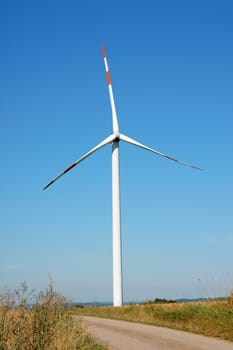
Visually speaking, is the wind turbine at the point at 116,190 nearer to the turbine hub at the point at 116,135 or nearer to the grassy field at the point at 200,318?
the turbine hub at the point at 116,135

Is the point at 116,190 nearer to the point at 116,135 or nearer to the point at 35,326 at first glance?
the point at 116,135

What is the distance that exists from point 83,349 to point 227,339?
19.8 ft

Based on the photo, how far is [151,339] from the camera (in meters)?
18.6

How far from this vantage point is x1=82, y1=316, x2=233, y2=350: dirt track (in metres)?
16.8

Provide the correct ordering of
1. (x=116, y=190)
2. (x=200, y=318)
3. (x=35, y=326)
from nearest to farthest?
(x=35, y=326) → (x=200, y=318) → (x=116, y=190)

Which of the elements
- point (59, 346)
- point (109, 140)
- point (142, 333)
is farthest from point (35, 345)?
point (109, 140)

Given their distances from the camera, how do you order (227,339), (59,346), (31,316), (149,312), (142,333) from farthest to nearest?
(149,312)
(142,333)
(227,339)
(31,316)
(59,346)

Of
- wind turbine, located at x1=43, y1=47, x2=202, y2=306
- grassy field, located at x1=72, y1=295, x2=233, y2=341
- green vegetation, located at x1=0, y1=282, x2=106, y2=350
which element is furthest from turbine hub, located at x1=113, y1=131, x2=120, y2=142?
green vegetation, located at x1=0, y1=282, x2=106, y2=350

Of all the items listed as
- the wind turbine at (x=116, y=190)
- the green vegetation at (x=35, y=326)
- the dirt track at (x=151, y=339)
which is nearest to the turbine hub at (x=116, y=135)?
the wind turbine at (x=116, y=190)

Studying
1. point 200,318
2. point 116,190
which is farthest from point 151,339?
point 116,190

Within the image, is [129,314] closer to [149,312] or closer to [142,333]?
[149,312]

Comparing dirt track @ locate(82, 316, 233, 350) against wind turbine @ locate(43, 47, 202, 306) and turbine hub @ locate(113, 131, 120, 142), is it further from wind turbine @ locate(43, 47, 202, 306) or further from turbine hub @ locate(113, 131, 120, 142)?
turbine hub @ locate(113, 131, 120, 142)

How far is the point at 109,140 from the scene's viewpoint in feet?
155

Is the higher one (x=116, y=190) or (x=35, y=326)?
(x=116, y=190)
